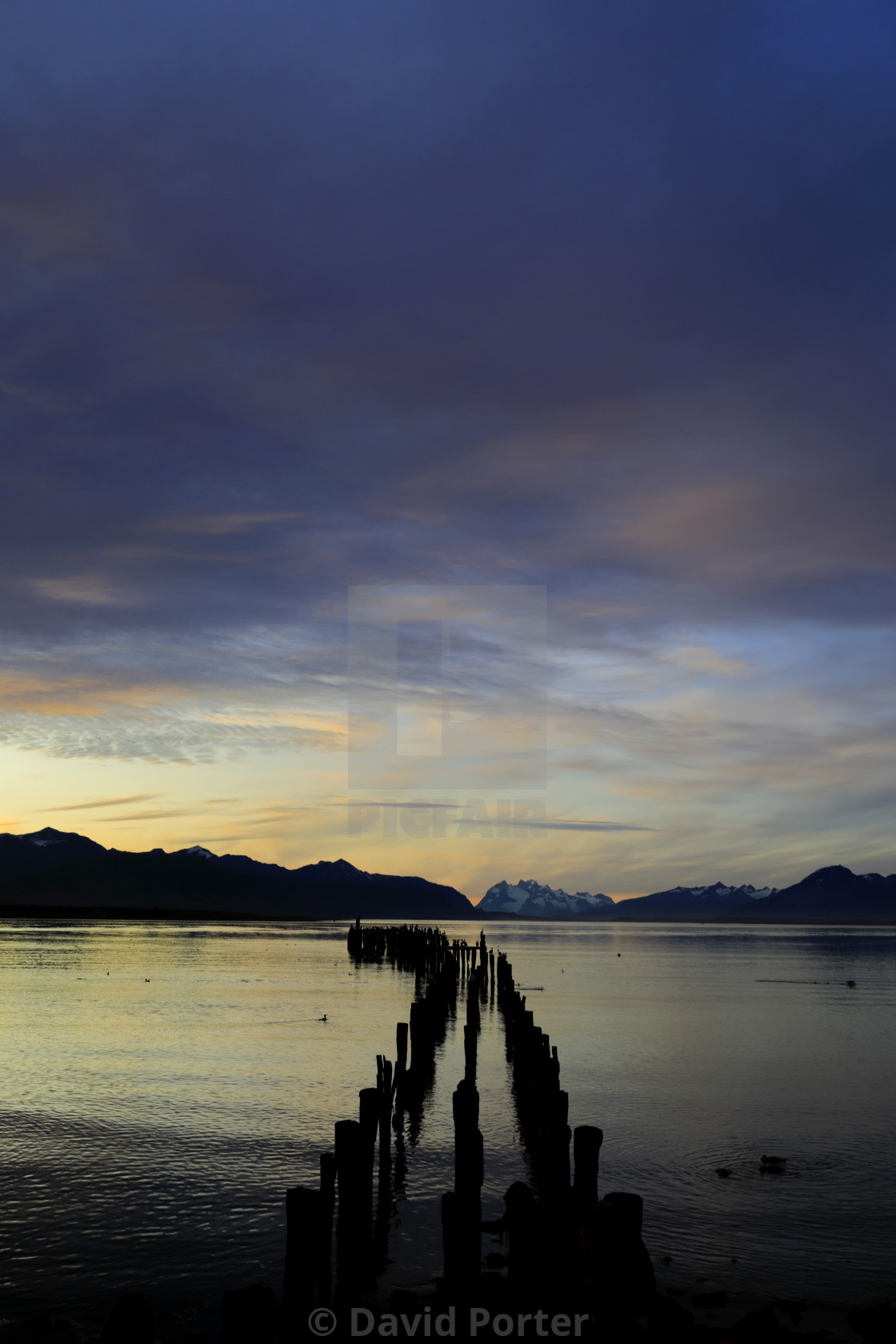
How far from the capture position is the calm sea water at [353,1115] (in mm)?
12414

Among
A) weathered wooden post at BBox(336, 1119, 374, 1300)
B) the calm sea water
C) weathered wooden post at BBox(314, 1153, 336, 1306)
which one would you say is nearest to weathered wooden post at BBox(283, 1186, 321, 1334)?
weathered wooden post at BBox(314, 1153, 336, 1306)

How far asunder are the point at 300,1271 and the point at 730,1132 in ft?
42.7

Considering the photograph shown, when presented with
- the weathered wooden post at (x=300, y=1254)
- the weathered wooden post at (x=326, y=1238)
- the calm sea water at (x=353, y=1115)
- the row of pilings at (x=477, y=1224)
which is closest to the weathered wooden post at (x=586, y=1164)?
the row of pilings at (x=477, y=1224)

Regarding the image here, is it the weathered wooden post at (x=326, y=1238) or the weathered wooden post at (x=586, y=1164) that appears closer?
the weathered wooden post at (x=326, y=1238)

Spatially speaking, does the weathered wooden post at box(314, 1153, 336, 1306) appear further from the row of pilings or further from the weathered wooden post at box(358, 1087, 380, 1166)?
the weathered wooden post at box(358, 1087, 380, 1166)

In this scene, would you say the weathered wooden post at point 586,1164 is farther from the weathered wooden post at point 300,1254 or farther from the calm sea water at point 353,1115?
the weathered wooden post at point 300,1254

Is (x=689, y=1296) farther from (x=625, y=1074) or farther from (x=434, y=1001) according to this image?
(x=434, y=1001)

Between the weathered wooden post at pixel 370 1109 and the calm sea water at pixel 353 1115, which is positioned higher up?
the weathered wooden post at pixel 370 1109

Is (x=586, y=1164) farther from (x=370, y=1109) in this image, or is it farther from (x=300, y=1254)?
(x=300, y=1254)

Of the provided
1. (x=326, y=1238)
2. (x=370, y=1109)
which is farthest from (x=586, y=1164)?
(x=326, y=1238)

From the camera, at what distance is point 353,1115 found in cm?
1947

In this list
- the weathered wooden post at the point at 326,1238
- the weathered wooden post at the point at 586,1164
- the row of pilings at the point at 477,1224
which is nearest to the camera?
the row of pilings at the point at 477,1224

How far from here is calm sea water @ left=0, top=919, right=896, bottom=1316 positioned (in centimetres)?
1241

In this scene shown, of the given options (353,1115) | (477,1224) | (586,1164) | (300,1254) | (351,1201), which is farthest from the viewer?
(353,1115)
